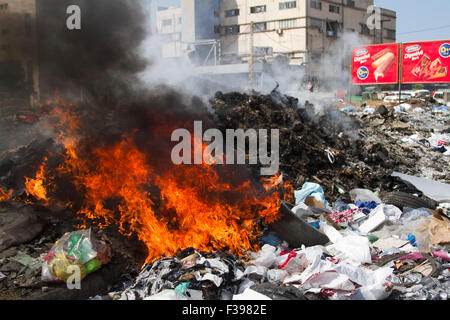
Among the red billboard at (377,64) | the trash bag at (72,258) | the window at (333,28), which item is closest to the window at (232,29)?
the window at (333,28)

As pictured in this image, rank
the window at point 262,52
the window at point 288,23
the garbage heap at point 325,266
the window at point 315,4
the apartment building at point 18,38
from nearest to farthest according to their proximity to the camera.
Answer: the garbage heap at point 325,266
the apartment building at point 18,38
the window at point 262,52
the window at point 315,4
the window at point 288,23

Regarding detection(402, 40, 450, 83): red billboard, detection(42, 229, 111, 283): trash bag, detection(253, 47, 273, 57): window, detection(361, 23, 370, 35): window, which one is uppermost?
detection(361, 23, 370, 35): window

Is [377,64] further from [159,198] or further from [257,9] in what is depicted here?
[257,9]

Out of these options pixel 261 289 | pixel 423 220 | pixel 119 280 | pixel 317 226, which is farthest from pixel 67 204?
pixel 423 220

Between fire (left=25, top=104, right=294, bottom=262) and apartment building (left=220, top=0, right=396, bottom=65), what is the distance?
109 ft

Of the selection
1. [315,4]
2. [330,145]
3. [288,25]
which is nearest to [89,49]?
[330,145]

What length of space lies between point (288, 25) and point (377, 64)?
848 inches

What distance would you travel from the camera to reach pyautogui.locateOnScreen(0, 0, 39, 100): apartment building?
589 cm

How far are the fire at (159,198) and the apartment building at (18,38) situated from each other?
2.01 meters

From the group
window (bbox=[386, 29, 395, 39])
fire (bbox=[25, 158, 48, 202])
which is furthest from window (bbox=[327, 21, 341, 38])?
fire (bbox=[25, 158, 48, 202])

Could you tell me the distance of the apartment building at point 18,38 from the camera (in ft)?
19.3

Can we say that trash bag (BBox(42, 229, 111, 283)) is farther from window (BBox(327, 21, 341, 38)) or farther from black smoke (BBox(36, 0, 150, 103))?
window (BBox(327, 21, 341, 38))

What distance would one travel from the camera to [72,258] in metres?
3.85

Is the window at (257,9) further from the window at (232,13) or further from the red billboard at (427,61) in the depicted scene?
the red billboard at (427,61)
